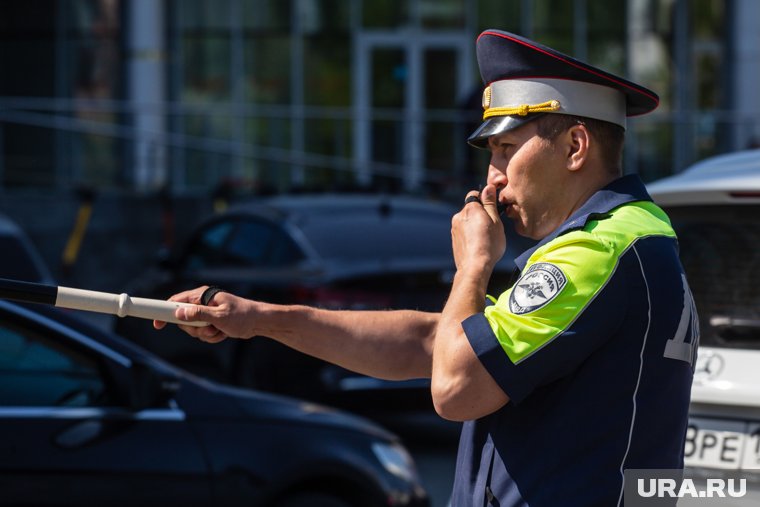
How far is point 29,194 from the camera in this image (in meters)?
17.3

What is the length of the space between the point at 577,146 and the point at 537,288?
312 millimetres

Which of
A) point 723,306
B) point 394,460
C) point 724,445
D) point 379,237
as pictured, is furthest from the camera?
point 379,237

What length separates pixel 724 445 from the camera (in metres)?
3.74

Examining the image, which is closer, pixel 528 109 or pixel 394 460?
pixel 528 109

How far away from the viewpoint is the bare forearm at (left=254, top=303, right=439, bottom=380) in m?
2.70

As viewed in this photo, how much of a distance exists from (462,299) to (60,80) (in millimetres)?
20637

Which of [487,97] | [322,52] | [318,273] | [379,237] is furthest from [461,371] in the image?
[322,52]

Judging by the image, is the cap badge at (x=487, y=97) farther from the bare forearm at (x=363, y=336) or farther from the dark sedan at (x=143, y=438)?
the dark sedan at (x=143, y=438)

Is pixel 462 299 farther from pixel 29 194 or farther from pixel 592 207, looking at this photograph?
pixel 29 194

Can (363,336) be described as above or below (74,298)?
below

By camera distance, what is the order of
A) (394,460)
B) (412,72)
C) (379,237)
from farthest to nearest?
(412,72) < (379,237) < (394,460)

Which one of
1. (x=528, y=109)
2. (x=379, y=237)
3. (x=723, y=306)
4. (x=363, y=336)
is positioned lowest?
(x=379, y=237)

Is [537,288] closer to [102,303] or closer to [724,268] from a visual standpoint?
[102,303]

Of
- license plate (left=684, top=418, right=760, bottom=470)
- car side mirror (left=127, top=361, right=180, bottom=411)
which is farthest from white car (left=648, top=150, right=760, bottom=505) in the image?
car side mirror (left=127, top=361, right=180, bottom=411)
